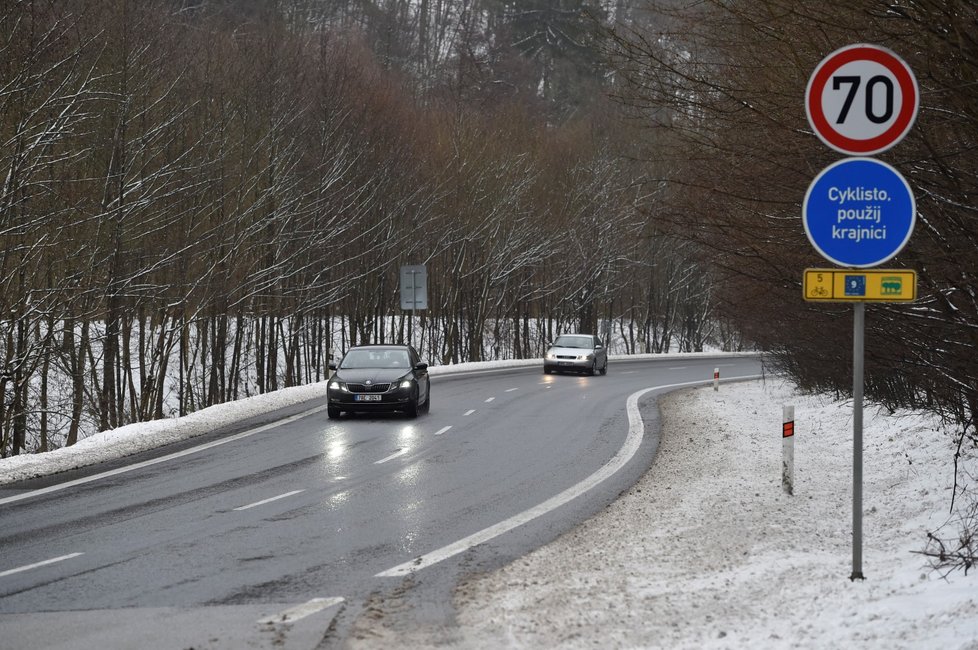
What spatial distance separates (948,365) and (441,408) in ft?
54.0

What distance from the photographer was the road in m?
7.32

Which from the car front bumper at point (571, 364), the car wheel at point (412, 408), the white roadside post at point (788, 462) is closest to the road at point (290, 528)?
the car wheel at point (412, 408)

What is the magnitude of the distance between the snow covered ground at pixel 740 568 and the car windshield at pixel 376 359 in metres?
8.21

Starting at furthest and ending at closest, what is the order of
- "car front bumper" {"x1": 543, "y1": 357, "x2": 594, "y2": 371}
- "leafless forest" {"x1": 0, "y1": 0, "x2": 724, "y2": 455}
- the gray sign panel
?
the gray sign panel
"car front bumper" {"x1": 543, "y1": 357, "x2": 594, "y2": 371}
"leafless forest" {"x1": 0, "y1": 0, "x2": 724, "y2": 455}

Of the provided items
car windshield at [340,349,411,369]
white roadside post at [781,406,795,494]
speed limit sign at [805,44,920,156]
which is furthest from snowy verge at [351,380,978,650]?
car windshield at [340,349,411,369]

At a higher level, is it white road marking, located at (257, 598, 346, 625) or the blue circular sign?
the blue circular sign

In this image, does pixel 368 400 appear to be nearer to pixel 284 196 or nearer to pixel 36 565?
pixel 36 565

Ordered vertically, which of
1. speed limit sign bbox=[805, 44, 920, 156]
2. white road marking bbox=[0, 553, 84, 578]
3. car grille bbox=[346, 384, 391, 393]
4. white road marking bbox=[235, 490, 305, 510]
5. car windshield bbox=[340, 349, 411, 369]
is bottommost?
white road marking bbox=[235, 490, 305, 510]

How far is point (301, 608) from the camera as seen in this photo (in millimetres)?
7574

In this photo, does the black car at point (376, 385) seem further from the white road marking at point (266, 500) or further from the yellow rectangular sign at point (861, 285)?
the yellow rectangular sign at point (861, 285)

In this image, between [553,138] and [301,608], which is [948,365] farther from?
[553,138]

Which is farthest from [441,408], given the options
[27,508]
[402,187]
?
[402,187]

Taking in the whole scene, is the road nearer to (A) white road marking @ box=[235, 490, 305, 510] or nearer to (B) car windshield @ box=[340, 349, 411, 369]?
(A) white road marking @ box=[235, 490, 305, 510]

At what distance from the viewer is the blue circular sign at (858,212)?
711 cm
